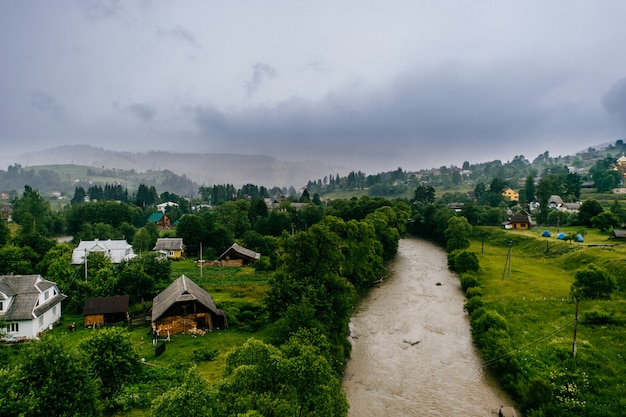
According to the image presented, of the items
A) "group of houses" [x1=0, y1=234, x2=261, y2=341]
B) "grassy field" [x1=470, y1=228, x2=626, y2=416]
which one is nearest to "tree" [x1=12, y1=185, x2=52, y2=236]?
"group of houses" [x1=0, y1=234, x2=261, y2=341]

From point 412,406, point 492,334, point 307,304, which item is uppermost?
point 307,304

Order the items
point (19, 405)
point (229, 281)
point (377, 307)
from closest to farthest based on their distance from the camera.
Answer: point (19, 405) < point (377, 307) < point (229, 281)

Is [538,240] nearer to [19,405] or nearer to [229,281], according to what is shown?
[229,281]

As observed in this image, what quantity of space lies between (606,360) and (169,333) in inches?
1256

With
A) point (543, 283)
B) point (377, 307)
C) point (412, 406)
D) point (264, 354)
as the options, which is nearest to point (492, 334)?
point (412, 406)

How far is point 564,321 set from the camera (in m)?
32.4

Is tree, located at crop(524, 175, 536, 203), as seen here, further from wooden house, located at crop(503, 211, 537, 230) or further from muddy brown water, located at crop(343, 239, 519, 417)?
muddy brown water, located at crop(343, 239, 519, 417)

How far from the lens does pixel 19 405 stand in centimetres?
1417

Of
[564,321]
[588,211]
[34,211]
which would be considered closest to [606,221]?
[588,211]

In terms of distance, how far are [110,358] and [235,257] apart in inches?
1786

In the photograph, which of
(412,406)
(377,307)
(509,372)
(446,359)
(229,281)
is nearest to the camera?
(412,406)

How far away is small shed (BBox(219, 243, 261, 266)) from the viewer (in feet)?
208

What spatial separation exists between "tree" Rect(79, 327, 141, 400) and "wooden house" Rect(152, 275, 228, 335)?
10741mm

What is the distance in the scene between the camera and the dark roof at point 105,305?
33.7 metres
